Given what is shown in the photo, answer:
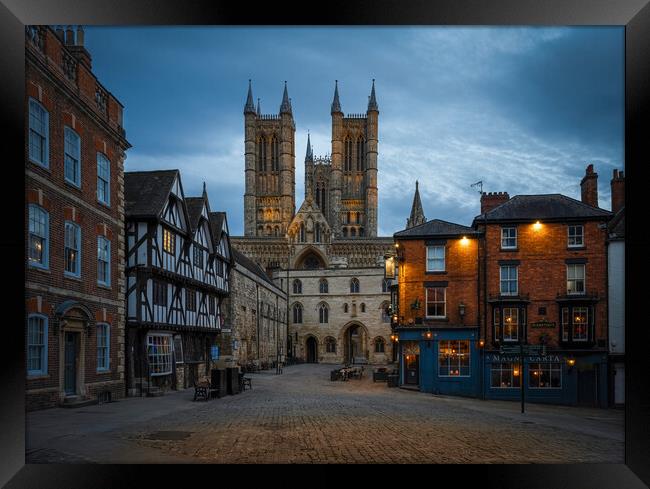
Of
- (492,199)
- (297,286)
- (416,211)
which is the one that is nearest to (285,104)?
(416,211)

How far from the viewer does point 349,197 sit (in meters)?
101

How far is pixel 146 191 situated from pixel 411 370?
49.4 ft

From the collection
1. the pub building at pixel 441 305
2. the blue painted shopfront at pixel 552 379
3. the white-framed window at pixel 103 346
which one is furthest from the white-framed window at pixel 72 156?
the blue painted shopfront at pixel 552 379

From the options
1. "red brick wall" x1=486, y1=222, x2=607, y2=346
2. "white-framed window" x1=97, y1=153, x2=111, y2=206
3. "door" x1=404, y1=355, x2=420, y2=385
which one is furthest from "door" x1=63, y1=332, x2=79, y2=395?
"red brick wall" x1=486, y1=222, x2=607, y2=346

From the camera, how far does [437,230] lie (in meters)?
26.7

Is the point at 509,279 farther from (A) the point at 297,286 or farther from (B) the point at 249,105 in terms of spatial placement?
(B) the point at 249,105

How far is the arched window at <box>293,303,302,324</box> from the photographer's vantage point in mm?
65169

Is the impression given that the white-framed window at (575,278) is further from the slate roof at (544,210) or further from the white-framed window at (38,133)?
the white-framed window at (38,133)

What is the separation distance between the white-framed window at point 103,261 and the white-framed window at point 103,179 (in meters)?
1.21

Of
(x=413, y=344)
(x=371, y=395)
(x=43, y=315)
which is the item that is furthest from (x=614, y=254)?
(x=43, y=315)

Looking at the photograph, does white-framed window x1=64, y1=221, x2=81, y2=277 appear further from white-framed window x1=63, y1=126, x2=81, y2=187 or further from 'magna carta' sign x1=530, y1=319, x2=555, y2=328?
'magna carta' sign x1=530, y1=319, x2=555, y2=328

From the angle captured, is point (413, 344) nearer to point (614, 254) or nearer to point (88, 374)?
point (614, 254)

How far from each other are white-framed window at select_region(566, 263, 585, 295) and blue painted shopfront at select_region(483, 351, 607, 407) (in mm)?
2579

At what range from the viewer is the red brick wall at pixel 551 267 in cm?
2342
